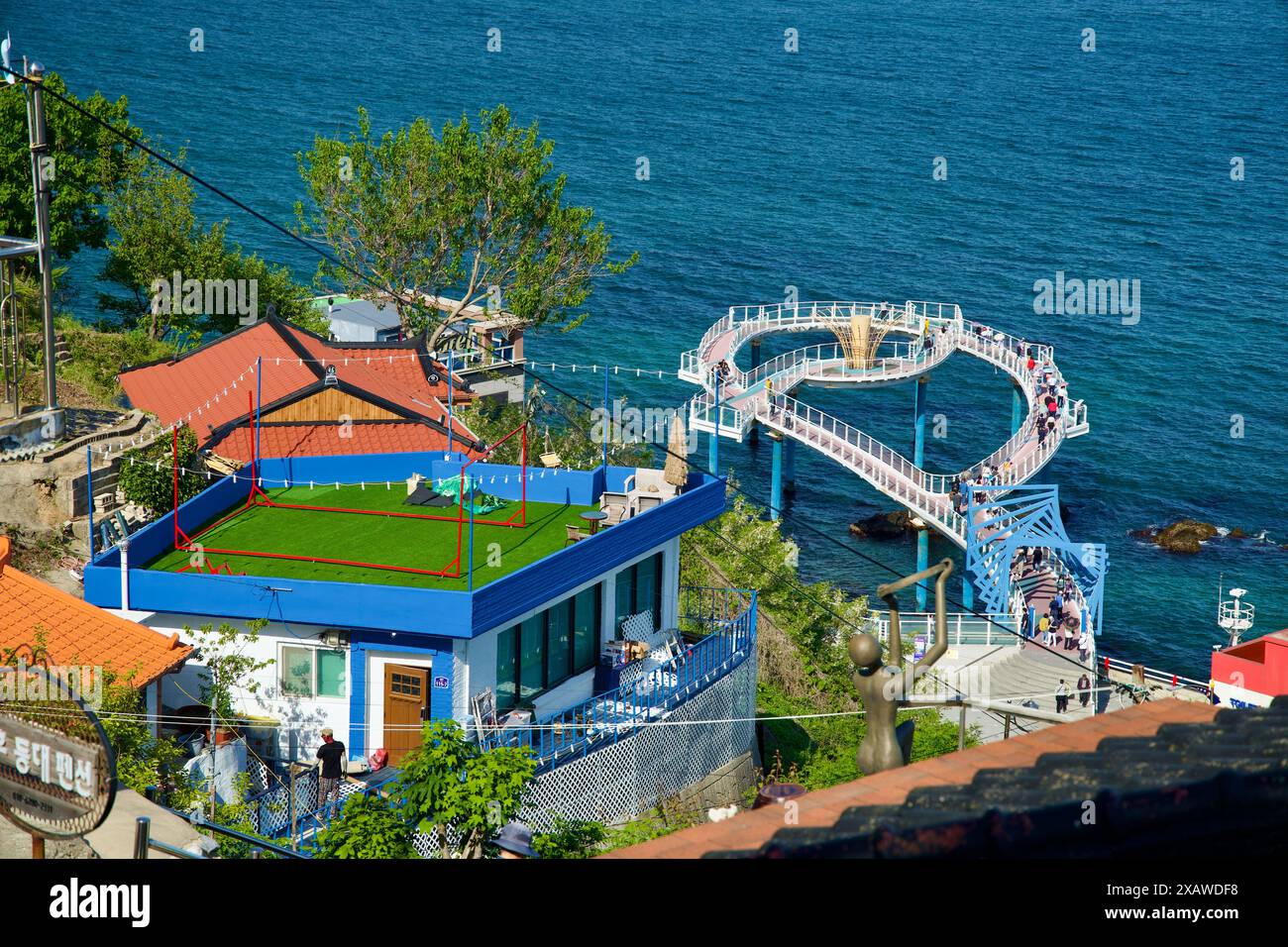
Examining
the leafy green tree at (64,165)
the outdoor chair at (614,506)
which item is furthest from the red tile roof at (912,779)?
the leafy green tree at (64,165)

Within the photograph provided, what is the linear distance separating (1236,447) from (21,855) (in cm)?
7766

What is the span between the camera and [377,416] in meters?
41.9

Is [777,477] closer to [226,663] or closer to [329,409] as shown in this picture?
[329,409]

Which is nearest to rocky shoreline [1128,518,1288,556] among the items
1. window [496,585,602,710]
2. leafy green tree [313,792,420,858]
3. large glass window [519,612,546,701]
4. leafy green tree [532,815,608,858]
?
window [496,585,602,710]

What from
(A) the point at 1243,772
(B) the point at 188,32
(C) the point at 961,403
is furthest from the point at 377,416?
(B) the point at 188,32

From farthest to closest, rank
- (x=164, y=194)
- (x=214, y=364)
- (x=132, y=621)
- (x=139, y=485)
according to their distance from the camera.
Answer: (x=164, y=194) → (x=214, y=364) → (x=139, y=485) → (x=132, y=621)

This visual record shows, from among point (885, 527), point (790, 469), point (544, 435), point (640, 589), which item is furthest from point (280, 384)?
point (790, 469)

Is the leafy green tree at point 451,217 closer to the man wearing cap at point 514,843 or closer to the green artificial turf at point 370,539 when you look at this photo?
the green artificial turf at point 370,539

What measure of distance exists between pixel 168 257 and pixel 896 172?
83.4 m

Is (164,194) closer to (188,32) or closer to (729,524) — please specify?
(729,524)

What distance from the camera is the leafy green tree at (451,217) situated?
6244cm

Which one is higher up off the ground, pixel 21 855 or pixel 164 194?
pixel 164 194

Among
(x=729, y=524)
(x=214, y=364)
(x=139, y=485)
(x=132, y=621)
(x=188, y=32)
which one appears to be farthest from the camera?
(x=188, y=32)

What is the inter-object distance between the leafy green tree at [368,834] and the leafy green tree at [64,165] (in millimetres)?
40399
